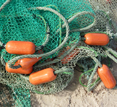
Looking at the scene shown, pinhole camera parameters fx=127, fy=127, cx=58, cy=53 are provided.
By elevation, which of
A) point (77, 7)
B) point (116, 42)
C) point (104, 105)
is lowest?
point (104, 105)

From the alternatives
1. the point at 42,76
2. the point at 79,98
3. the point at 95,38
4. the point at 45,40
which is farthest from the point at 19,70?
the point at 95,38

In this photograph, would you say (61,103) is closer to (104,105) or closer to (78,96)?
(78,96)

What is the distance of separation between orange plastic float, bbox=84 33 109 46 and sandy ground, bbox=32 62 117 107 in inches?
28.4

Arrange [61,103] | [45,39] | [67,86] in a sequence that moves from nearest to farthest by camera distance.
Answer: [45,39]
[61,103]
[67,86]

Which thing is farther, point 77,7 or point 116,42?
point 116,42

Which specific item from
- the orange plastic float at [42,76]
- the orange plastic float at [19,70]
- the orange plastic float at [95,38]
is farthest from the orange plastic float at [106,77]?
the orange plastic float at [19,70]

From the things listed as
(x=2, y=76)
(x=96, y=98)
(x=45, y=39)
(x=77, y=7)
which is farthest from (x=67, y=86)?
(x=77, y=7)

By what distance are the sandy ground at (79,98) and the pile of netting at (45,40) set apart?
10cm

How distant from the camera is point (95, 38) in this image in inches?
75.1

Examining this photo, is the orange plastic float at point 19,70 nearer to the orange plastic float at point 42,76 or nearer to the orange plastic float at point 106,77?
the orange plastic float at point 42,76

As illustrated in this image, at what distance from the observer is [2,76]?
1.90m

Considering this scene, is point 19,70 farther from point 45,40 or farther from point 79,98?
point 79,98

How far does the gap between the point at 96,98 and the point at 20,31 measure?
60.6 inches

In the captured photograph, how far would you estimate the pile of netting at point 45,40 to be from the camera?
70.3 inches
